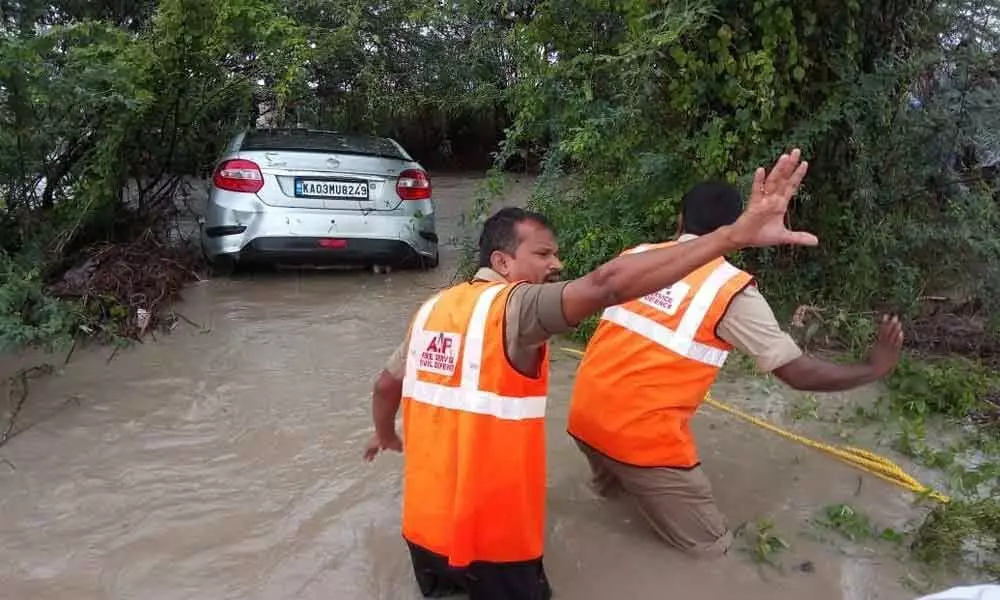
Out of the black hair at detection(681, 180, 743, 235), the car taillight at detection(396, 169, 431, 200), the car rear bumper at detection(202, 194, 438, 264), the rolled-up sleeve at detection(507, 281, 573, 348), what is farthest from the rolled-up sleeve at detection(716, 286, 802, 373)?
the car taillight at detection(396, 169, 431, 200)

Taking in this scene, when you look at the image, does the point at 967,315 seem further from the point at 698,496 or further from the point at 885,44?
the point at 698,496

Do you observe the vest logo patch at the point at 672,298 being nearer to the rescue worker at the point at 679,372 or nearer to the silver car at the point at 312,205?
→ the rescue worker at the point at 679,372

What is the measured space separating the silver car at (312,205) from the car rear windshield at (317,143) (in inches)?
0.7

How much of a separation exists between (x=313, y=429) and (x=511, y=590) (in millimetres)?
2179

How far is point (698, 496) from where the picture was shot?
3.35 metres

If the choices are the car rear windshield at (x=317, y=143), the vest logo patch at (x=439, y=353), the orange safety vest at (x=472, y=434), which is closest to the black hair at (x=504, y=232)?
the orange safety vest at (x=472, y=434)

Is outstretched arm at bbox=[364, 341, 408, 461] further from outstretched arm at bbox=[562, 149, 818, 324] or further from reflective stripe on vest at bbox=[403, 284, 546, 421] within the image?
outstretched arm at bbox=[562, 149, 818, 324]

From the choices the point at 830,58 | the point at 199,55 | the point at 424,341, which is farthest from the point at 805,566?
the point at 199,55

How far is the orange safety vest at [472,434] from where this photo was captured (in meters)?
2.53

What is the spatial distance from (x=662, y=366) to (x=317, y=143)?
5237 millimetres

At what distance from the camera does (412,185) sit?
24.7 feet

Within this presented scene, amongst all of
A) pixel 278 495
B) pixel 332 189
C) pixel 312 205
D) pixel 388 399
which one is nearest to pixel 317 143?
pixel 332 189

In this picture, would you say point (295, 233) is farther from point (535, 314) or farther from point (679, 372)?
point (535, 314)

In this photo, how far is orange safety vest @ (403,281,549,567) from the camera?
8.30 feet
